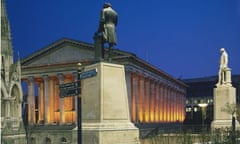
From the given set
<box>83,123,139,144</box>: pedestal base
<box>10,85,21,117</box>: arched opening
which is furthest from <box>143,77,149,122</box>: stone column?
<box>83,123,139,144</box>: pedestal base

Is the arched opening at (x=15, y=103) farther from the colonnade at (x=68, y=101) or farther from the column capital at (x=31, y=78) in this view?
the column capital at (x=31, y=78)

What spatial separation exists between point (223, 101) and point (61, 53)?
50.1 m

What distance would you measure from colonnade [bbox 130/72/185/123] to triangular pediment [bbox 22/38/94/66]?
32.8 ft

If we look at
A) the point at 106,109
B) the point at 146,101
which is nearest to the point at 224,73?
the point at 106,109

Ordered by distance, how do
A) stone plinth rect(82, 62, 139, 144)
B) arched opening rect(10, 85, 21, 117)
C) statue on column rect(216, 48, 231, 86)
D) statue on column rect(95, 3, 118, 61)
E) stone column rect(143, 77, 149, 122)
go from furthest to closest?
1. stone column rect(143, 77, 149, 122)
2. arched opening rect(10, 85, 21, 117)
3. statue on column rect(216, 48, 231, 86)
4. statue on column rect(95, 3, 118, 61)
5. stone plinth rect(82, 62, 139, 144)

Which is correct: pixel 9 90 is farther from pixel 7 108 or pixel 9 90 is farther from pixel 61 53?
pixel 61 53

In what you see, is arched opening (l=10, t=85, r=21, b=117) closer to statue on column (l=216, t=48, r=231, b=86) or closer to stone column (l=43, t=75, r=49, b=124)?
statue on column (l=216, t=48, r=231, b=86)

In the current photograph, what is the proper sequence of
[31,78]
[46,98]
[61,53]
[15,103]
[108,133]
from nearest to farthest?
1. [108,133]
2. [15,103]
3. [61,53]
4. [46,98]
5. [31,78]

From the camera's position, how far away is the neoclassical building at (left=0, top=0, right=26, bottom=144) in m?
41.8

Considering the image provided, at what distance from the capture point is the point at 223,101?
37.4 meters

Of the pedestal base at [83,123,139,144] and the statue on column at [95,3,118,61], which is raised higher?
the statue on column at [95,3,118,61]

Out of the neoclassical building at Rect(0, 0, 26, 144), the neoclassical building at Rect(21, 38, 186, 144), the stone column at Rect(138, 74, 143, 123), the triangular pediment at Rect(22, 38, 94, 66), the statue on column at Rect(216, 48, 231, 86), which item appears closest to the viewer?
the statue on column at Rect(216, 48, 231, 86)

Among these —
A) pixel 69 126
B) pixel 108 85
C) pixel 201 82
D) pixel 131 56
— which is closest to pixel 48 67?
pixel 69 126

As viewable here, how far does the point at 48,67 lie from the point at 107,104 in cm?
6662
